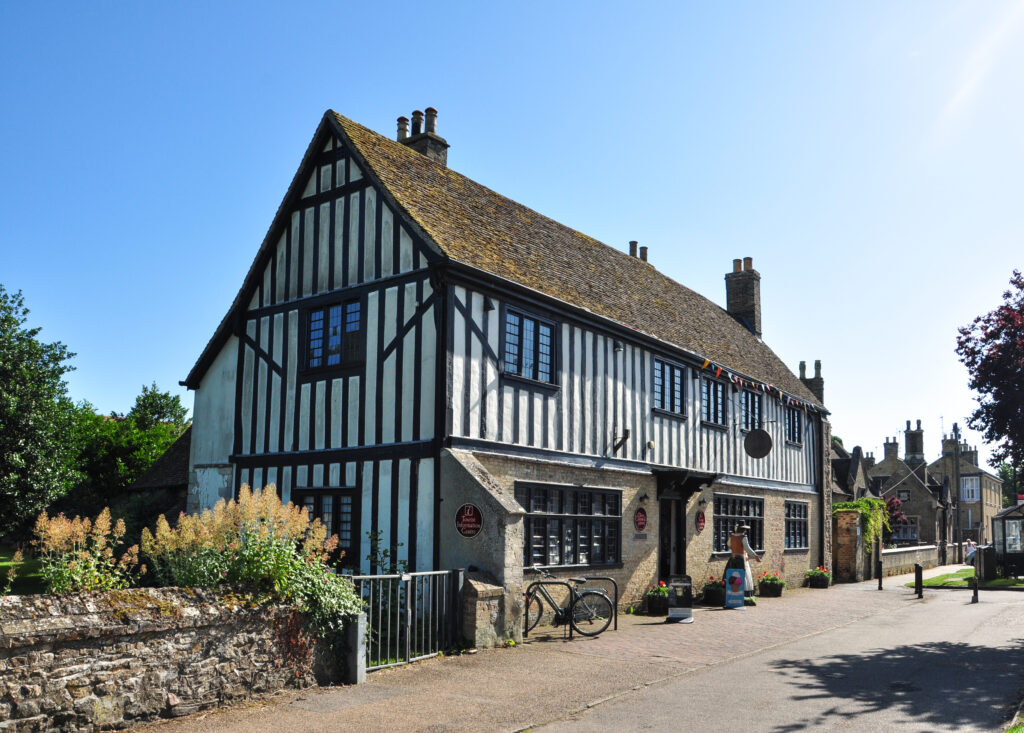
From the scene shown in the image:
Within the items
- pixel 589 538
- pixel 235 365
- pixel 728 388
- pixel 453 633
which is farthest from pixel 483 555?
pixel 728 388

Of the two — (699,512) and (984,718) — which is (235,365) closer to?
(699,512)

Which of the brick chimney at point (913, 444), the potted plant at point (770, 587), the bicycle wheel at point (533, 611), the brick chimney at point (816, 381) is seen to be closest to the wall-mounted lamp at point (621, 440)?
the bicycle wheel at point (533, 611)

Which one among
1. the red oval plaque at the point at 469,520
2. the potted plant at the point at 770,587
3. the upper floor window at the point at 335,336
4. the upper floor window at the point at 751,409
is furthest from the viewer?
the upper floor window at the point at 751,409

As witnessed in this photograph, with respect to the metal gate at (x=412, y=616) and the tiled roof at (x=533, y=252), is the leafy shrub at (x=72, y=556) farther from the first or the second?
the tiled roof at (x=533, y=252)

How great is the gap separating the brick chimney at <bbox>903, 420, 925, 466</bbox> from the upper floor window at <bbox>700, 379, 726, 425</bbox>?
5974cm

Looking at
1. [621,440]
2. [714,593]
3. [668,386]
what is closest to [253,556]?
[621,440]

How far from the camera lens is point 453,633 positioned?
1212 centimetres

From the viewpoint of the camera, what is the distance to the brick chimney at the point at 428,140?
18672 millimetres

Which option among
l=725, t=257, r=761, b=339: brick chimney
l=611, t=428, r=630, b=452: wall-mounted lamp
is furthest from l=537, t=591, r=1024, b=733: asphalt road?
l=725, t=257, r=761, b=339: brick chimney

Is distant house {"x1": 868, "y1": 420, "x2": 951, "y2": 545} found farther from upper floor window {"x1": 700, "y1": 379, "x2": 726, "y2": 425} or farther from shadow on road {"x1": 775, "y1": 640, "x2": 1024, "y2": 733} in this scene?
shadow on road {"x1": 775, "y1": 640, "x2": 1024, "y2": 733}

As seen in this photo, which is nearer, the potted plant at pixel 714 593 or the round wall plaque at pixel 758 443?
the potted plant at pixel 714 593

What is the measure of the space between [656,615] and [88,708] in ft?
40.0

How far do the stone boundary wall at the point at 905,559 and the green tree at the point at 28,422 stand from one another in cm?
2856

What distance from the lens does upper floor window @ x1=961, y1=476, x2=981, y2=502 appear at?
264ft
